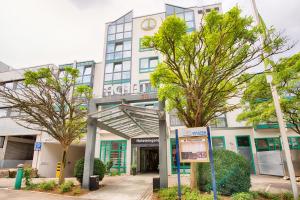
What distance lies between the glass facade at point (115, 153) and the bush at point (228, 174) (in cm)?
1106

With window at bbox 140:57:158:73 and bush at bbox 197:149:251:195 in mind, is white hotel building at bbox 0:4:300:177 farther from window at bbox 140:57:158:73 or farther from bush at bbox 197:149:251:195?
bush at bbox 197:149:251:195

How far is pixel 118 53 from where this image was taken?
20094mm

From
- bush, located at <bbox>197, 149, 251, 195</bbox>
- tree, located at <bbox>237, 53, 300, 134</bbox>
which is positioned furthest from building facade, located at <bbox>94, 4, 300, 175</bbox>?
bush, located at <bbox>197, 149, 251, 195</bbox>

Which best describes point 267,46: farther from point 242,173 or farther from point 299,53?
point 242,173

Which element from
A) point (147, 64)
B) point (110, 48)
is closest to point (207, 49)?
point (147, 64)

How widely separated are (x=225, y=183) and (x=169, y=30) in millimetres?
5602

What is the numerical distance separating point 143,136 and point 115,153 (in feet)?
10.7

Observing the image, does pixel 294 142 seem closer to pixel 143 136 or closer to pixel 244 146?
pixel 244 146

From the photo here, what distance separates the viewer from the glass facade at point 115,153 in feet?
54.3

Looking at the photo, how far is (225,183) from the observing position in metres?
6.21

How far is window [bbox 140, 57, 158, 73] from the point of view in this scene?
18.5 m

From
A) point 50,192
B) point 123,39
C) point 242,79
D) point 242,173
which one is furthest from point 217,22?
point 123,39

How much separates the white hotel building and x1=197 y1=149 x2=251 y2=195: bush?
7.01m

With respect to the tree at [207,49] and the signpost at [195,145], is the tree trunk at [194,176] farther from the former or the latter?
the signpost at [195,145]
